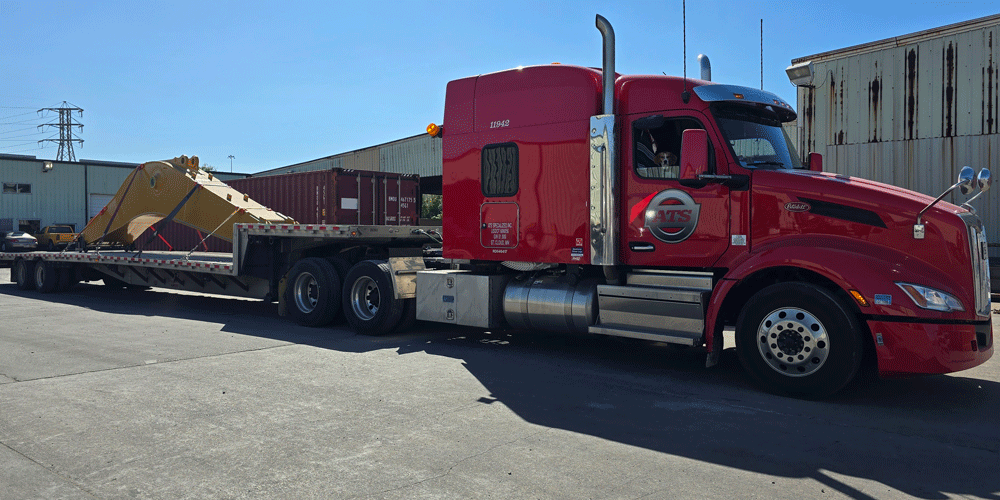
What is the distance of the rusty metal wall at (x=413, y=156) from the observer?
28.7 metres

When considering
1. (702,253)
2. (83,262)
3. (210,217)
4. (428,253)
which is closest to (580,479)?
(702,253)

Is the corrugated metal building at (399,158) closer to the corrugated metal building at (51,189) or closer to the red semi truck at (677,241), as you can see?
the red semi truck at (677,241)

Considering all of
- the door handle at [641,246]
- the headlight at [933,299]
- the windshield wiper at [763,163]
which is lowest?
the headlight at [933,299]

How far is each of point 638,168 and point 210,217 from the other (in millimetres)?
8523

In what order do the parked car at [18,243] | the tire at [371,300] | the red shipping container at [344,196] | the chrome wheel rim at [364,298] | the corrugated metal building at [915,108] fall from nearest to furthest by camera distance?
1. the tire at [371,300]
2. the chrome wheel rim at [364,298]
3. the corrugated metal building at [915,108]
4. the red shipping container at [344,196]
5. the parked car at [18,243]

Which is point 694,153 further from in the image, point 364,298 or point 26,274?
point 26,274

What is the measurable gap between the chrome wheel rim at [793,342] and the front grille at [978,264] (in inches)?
47.8

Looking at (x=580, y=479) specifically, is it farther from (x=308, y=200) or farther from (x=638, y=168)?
(x=308, y=200)

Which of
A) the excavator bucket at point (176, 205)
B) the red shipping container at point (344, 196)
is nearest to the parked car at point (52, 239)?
the excavator bucket at point (176, 205)

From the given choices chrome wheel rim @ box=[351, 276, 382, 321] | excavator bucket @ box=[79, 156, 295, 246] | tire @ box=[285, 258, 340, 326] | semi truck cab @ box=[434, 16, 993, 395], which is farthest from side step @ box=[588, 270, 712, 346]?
excavator bucket @ box=[79, 156, 295, 246]

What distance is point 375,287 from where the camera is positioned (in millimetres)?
10023

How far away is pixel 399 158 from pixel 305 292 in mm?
20060

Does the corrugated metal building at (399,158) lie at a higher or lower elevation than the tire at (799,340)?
higher

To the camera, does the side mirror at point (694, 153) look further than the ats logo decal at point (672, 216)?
No
